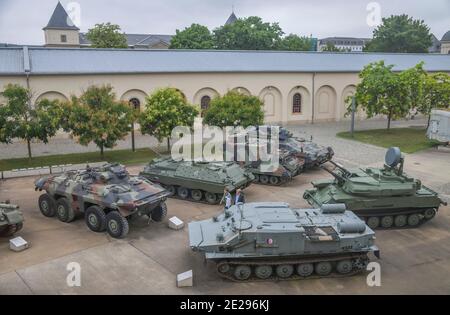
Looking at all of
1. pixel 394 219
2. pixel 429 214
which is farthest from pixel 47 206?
pixel 429 214

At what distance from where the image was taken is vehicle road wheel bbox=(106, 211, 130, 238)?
14633 mm

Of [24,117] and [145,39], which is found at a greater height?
[145,39]

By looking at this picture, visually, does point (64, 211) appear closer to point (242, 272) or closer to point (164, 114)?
point (242, 272)

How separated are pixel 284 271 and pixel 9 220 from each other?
8.50 m

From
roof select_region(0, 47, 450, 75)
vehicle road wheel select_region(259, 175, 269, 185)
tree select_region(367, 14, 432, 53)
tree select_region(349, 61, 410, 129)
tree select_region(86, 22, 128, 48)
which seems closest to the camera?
vehicle road wheel select_region(259, 175, 269, 185)

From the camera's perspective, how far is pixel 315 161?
74.9 ft

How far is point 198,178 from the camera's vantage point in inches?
723

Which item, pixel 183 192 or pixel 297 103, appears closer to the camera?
A: pixel 183 192

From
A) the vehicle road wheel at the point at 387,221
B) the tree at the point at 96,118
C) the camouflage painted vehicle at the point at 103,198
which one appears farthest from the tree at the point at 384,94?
the camouflage painted vehicle at the point at 103,198

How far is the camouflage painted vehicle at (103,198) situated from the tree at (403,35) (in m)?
56.6

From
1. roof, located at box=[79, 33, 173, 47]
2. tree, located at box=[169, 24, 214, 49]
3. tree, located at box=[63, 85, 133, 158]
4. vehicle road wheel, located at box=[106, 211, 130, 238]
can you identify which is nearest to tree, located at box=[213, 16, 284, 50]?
tree, located at box=[169, 24, 214, 49]

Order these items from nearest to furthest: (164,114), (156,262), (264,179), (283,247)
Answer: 1. (283,247)
2. (156,262)
3. (264,179)
4. (164,114)

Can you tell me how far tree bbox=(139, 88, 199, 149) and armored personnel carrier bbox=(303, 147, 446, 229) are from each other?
1189cm

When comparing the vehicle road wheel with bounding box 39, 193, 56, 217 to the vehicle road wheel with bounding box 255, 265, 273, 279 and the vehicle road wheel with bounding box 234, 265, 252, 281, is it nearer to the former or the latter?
the vehicle road wheel with bounding box 234, 265, 252, 281
